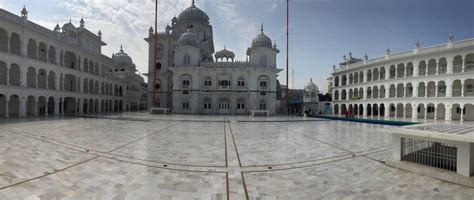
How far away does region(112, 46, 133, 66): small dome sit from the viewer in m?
53.6

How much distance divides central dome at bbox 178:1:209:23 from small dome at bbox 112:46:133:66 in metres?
18.5

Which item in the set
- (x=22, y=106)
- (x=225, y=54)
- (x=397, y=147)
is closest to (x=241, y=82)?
(x=225, y=54)

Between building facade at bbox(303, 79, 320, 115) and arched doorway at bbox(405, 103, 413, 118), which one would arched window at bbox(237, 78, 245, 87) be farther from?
arched doorway at bbox(405, 103, 413, 118)

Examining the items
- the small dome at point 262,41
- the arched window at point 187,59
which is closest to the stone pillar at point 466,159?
the small dome at point 262,41

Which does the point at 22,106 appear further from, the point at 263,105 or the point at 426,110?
the point at 426,110

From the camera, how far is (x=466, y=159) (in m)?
5.40

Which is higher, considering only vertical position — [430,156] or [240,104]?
[240,104]

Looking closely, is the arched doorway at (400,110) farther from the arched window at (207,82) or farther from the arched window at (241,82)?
the arched window at (207,82)

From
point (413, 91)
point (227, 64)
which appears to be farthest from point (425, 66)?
point (227, 64)

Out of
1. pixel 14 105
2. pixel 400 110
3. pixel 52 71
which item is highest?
pixel 52 71

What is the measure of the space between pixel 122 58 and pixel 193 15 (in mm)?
22585

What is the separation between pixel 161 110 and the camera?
34000mm

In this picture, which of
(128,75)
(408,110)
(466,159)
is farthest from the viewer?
(128,75)

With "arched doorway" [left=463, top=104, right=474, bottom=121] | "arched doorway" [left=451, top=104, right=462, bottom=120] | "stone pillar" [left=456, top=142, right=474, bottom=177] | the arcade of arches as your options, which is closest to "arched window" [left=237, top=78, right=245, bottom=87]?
the arcade of arches
